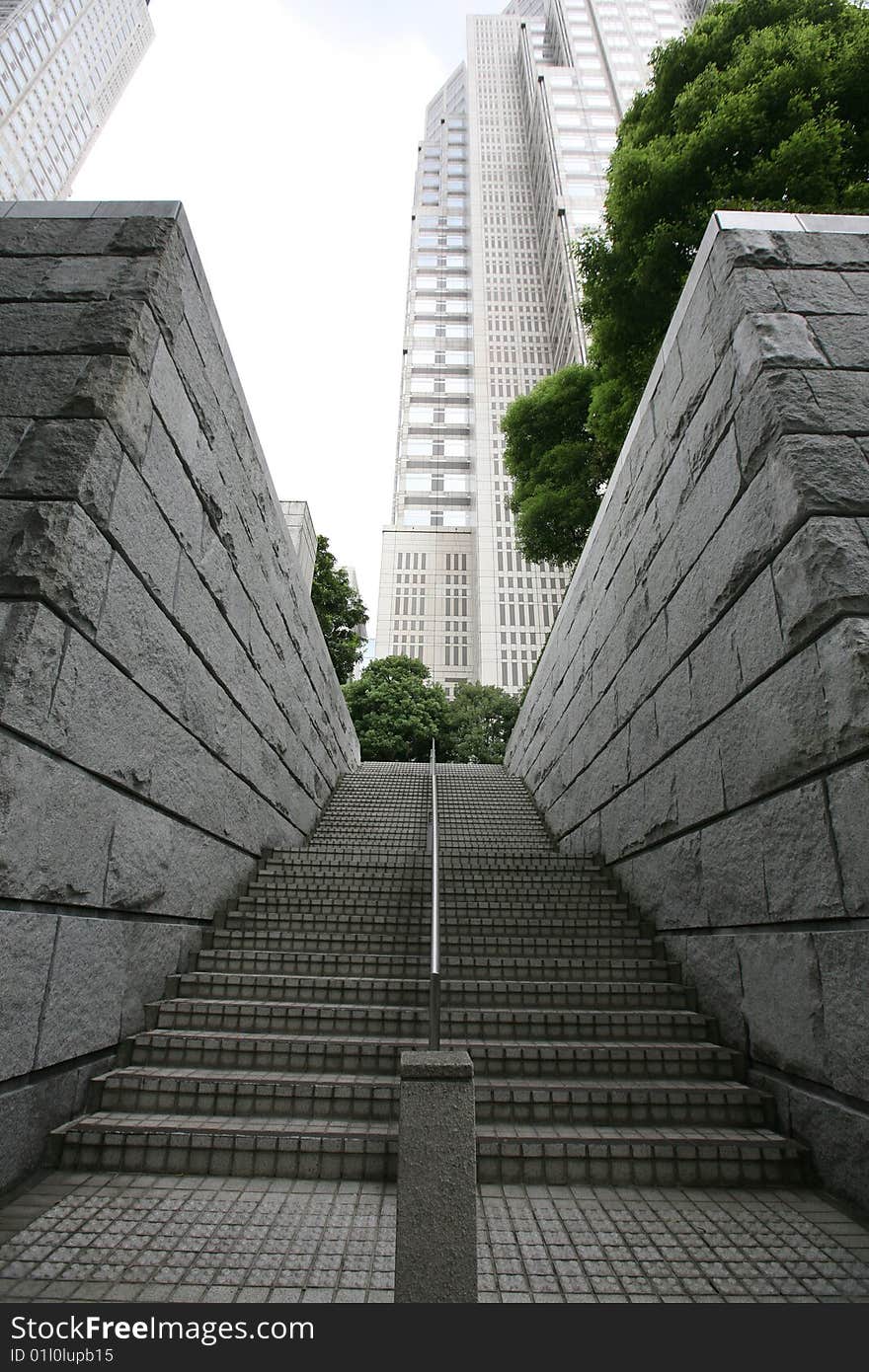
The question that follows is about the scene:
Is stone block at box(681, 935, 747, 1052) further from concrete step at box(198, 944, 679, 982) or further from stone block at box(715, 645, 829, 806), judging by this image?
stone block at box(715, 645, 829, 806)

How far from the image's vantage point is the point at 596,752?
540 centimetres

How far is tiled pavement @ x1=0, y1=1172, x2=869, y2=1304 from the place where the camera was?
1.72 m

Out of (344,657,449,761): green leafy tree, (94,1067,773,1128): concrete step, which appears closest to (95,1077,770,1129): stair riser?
(94,1067,773,1128): concrete step

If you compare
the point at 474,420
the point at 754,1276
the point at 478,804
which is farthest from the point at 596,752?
the point at 474,420

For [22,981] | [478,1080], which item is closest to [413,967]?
[478,1080]

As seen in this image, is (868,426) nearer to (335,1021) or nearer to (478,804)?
(335,1021)

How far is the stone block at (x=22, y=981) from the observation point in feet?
6.79

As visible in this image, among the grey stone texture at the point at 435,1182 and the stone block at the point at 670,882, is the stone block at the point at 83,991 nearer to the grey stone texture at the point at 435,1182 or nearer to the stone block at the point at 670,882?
the grey stone texture at the point at 435,1182

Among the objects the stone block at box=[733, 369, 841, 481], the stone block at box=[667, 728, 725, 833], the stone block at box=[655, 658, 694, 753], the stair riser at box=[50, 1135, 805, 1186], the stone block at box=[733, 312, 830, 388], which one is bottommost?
the stair riser at box=[50, 1135, 805, 1186]

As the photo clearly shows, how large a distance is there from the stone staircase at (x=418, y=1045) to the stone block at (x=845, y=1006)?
1.40 ft

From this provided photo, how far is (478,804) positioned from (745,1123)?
5.35 metres

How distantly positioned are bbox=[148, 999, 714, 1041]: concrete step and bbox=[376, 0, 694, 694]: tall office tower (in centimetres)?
5148

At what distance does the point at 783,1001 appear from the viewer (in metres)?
2.54

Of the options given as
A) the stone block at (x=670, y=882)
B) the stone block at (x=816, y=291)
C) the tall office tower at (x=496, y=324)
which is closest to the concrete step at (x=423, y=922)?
the stone block at (x=670, y=882)
